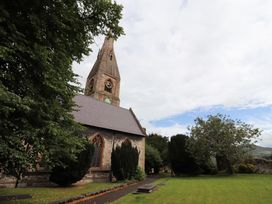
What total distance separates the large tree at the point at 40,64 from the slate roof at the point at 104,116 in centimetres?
1223

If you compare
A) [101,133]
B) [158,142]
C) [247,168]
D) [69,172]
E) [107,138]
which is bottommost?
[69,172]

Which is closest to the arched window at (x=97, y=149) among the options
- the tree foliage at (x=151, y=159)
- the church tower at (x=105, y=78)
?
the tree foliage at (x=151, y=159)

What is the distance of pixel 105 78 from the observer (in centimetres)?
4403

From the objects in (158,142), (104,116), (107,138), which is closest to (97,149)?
(107,138)

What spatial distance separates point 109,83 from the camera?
4500cm

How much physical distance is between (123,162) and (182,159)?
9.96m

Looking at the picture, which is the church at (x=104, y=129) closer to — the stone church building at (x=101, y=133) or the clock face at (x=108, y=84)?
the stone church building at (x=101, y=133)

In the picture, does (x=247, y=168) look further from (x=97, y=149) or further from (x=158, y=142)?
(x=97, y=149)

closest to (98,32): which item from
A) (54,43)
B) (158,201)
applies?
(54,43)

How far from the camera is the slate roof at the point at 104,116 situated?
21.1m

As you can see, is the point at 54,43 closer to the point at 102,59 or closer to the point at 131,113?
the point at 131,113

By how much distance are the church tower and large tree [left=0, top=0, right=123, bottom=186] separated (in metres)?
33.7

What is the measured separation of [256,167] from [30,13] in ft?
104

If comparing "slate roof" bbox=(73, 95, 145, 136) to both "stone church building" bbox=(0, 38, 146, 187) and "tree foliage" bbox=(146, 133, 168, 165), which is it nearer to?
"stone church building" bbox=(0, 38, 146, 187)
